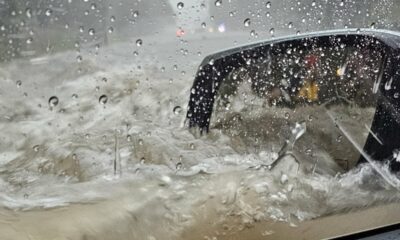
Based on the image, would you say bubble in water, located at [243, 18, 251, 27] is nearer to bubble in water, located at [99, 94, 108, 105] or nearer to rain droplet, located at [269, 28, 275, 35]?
rain droplet, located at [269, 28, 275, 35]

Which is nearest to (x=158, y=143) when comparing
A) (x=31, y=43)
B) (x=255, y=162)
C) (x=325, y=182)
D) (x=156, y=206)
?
(x=156, y=206)

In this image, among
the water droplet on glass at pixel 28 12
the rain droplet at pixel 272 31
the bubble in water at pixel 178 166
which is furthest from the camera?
the rain droplet at pixel 272 31

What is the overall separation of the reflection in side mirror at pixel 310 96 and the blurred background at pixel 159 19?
61 millimetres

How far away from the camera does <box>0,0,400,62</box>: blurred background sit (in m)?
1.74

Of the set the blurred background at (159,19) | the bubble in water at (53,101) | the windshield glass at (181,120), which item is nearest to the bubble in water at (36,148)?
the windshield glass at (181,120)

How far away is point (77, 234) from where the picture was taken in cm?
182

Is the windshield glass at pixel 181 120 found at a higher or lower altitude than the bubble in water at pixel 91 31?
lower

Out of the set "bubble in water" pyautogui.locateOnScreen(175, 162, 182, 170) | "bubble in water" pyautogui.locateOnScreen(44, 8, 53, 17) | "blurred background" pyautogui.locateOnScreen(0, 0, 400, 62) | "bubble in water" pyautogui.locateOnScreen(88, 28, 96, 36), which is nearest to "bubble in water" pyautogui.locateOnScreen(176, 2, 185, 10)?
"blurred background" pyautogui.locateOnScreen(0, 0, 400, 62)

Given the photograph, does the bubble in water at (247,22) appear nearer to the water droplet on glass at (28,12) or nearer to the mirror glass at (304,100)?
the mirror glass at (304,100)

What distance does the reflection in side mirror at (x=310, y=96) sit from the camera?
2.10 meters

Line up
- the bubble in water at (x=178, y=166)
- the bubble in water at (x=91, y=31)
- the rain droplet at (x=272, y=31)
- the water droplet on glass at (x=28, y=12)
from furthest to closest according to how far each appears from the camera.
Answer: the rain droplet at (x=272, y=31)
the bubble in water at (x=178, y=166)
the bubble in water at (x=91, y=31)
the water droplet on glass at (x=28, y=12)

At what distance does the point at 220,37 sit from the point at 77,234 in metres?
0.78

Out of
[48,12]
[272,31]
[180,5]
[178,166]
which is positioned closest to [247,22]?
[272,31]

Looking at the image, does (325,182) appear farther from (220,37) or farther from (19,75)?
(19,75)
